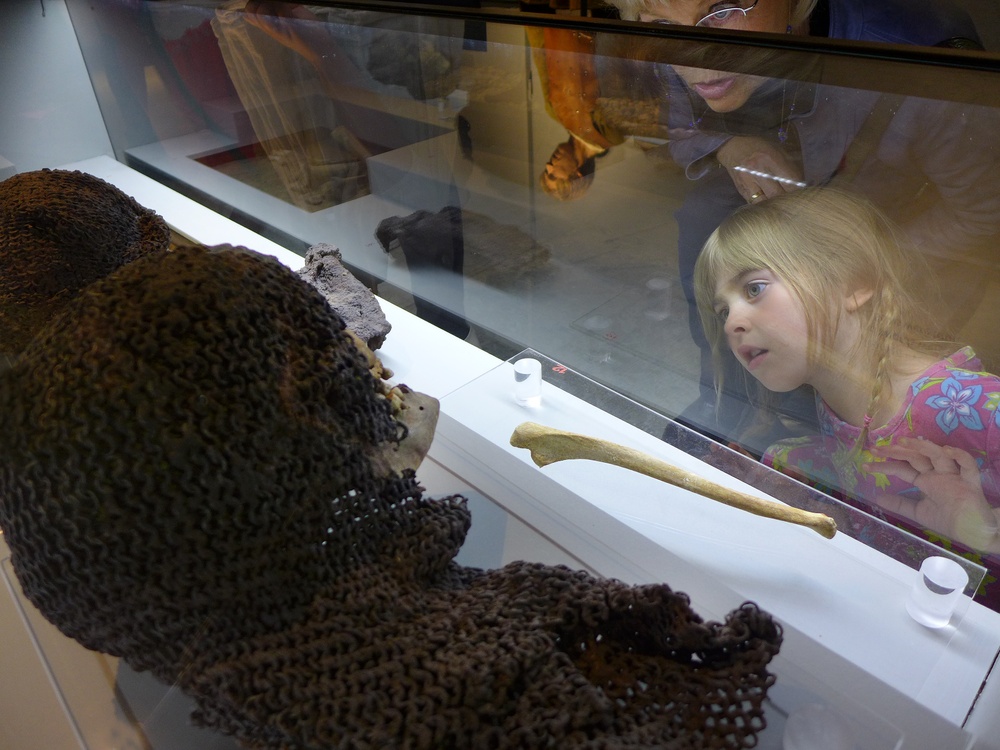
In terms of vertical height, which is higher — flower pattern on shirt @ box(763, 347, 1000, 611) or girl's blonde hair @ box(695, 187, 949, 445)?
girl's blonde hair @ box(695, 187, 949, 445)

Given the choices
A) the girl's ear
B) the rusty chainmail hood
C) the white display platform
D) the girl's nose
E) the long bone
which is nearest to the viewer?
the rusty chainmail hood

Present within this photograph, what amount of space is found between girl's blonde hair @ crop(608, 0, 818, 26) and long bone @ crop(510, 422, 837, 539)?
0.79 meters

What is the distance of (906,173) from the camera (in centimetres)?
121

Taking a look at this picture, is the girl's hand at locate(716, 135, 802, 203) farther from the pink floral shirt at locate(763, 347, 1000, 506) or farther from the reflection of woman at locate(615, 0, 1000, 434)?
the pink floral shirt at locate(763, 347, 1000, 506)

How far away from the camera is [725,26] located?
126 cm

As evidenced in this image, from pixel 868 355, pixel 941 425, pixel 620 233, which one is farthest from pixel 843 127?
pixel 620 233

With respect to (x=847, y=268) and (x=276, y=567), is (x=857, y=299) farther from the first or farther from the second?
(x=276, y=567)

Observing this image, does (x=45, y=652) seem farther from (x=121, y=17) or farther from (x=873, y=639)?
(x=121, y=17)

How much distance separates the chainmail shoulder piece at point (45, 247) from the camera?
150 centimetres

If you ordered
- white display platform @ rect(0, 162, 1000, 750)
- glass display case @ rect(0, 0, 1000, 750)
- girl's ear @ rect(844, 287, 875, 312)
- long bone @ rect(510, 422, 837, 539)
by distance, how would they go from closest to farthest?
1. white display platform @ rect(0, 162, 1000, 750)
2. glass display case @ rect(0, 0, 1000, 750)
3. long bone @ rect(510, 422, 837, 539)
4. girl's ear @ rect(844, 287, 875, 312)

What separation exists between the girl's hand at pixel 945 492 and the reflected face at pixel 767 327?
0.23 m

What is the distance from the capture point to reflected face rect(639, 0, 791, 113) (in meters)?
1.23

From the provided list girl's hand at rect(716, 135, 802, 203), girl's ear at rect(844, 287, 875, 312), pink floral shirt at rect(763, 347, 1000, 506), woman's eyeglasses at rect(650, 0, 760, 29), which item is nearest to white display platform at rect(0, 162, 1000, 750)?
pink floral shirt at rect(763, 347, 1000, 506)

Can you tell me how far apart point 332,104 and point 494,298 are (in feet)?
2.87
